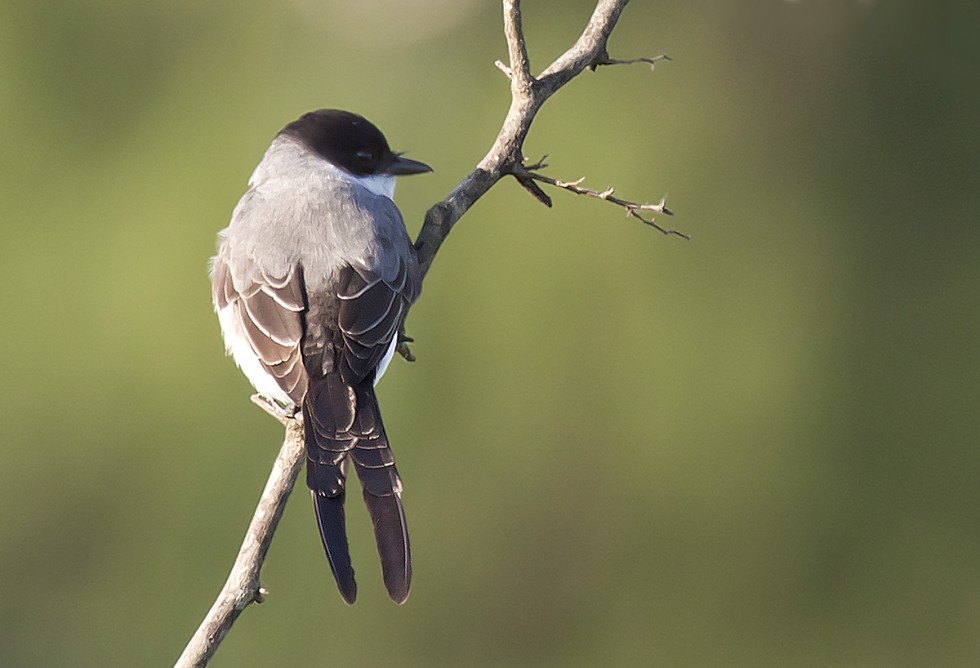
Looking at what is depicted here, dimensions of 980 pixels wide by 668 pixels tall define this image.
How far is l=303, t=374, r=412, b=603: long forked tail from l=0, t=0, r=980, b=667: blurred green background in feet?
10.1

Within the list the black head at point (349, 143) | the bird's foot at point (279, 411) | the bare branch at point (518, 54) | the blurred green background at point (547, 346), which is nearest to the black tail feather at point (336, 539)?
the bird's foot at point (279, 411)

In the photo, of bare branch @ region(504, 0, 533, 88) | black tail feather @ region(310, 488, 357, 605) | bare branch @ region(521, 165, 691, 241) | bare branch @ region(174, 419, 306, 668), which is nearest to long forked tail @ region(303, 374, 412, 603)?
black tail feather @ region(310, 488, 357, 605)

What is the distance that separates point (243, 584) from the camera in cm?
277

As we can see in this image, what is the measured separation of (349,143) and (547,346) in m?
2.47

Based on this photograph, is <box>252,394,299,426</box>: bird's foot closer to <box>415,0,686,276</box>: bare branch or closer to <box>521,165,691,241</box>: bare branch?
<box>415,0,686,276</box>: bare branch

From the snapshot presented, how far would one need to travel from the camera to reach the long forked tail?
3.02 metres

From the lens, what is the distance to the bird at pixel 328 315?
318 centimetres

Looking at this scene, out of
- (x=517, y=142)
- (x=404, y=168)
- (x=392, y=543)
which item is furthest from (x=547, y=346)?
(x=392, y=543)

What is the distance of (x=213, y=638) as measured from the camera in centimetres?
269

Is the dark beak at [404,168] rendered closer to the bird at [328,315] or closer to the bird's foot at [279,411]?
the bird at [328,315]

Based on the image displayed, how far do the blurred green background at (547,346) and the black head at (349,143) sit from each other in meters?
1.71

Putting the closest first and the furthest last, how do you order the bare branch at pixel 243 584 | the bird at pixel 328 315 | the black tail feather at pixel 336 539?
the bare branch at pixel 243 584 < the black tail feather at pixel 336 539 < the bird at pixel 328 315

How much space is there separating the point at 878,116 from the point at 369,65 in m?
3.08

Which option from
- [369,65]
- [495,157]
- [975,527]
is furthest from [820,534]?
[495,157]
